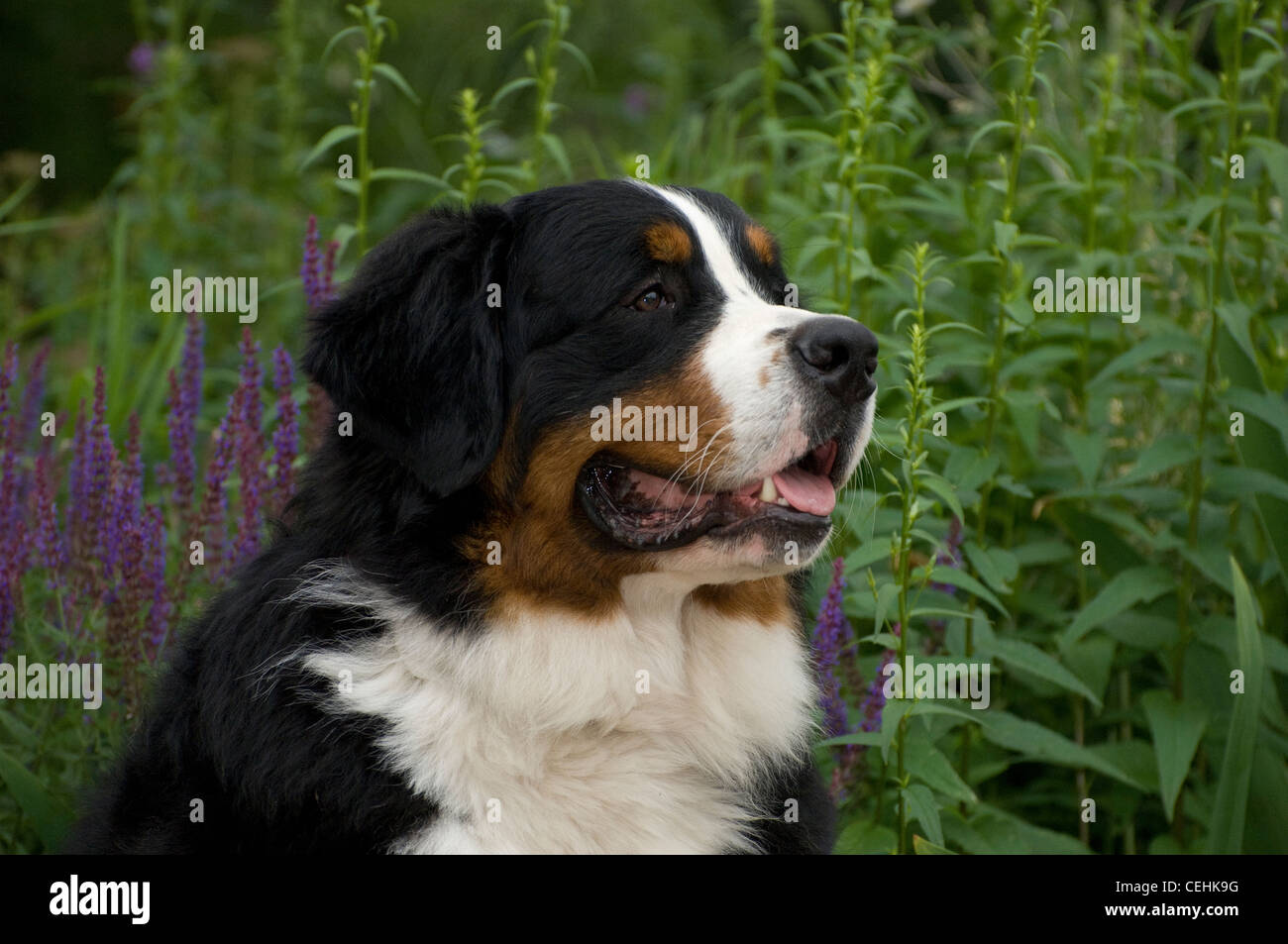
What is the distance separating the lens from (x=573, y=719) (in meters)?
3.09

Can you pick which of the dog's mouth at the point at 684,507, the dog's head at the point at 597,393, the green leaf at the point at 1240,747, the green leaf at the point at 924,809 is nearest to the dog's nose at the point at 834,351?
the dog's head at the point at 597,393

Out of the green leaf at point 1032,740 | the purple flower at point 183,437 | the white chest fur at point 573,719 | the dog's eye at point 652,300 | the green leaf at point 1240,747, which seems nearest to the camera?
the white chest fur at point 573,719

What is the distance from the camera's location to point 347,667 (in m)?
3.03

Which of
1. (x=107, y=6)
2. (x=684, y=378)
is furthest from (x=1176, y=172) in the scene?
(x=107, y=6)

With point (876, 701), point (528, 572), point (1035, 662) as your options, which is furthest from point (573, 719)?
point (1035, 662)

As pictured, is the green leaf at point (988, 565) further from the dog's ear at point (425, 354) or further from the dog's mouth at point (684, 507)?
the dog's ear at point (425, 354)

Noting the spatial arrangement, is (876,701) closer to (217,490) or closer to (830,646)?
(830,646)

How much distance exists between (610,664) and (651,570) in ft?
0.77

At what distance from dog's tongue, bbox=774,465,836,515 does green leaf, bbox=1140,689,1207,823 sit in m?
1.49

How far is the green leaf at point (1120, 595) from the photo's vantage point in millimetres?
4113

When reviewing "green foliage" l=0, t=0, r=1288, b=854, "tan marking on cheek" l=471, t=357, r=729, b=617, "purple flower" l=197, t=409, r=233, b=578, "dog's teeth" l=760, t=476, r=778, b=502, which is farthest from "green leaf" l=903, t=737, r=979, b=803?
"purple flower" l=197, t=409, r=233, b=578

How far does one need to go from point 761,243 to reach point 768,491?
2.65 feet

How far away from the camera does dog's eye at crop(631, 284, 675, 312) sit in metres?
3.28

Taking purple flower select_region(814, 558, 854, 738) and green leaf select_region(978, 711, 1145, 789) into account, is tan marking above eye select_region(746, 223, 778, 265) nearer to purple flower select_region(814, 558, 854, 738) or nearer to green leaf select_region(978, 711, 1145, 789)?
purple flower select_region(814, 558, 854, 738)
